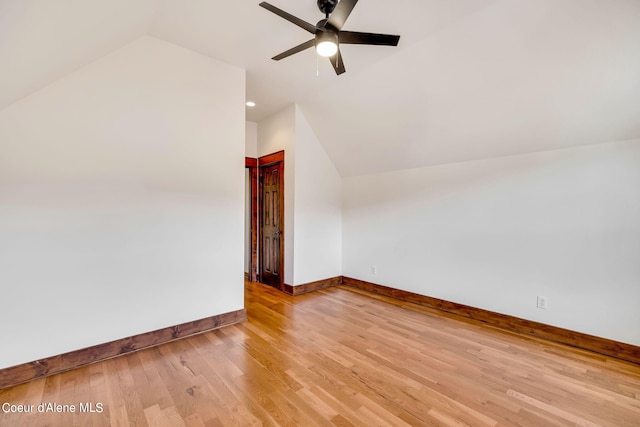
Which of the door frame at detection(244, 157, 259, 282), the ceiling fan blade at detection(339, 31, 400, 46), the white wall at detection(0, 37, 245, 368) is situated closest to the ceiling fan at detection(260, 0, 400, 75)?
the ceiling fan blade at detection(339, 31, 400, 46)

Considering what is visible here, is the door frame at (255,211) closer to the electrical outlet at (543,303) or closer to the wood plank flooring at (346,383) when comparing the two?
the wood plank flooring at (346,383)

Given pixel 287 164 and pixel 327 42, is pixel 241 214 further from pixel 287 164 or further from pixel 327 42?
pixel 327 42

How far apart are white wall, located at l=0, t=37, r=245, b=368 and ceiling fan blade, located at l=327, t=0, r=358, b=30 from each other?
175 centimetres

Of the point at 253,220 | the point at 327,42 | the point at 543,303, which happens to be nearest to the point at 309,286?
the point at 253,220

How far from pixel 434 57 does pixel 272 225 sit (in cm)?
339

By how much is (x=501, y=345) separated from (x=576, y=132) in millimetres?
2223

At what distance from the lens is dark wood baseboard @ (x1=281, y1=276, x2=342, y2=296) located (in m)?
4.31

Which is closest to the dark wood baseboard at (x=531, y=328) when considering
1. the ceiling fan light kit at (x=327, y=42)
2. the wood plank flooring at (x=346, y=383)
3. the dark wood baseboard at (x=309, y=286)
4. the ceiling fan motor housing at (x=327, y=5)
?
the wood plank flooring at (x=346, y=383)

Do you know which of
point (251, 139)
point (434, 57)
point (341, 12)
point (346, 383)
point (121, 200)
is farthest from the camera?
point (251, 139)

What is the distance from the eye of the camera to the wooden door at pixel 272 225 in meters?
4.56

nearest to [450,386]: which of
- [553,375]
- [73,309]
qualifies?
[553,375]

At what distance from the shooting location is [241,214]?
3281mm

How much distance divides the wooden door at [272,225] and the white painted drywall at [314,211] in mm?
346

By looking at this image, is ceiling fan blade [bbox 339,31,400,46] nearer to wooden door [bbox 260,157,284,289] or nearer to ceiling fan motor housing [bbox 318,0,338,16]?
ceiling fan motor housing [bbox 318,0,338,16]
